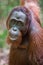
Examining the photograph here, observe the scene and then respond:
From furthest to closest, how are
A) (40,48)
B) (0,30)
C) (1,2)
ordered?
(1,2)
(0,30)
(40,48)

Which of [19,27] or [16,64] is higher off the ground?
[19,27]

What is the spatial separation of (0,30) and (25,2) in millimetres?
1248

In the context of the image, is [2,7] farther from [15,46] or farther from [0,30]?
[15,46]

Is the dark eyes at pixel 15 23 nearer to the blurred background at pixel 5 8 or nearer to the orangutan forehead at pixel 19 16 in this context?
the orangutan forehead at pixel 19 16

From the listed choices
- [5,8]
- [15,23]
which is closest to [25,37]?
[15,23]

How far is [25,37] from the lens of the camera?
3.92m

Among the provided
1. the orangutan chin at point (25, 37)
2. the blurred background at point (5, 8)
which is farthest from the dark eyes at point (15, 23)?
the blurred background at point (5, 8)

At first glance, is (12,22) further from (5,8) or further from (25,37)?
(5,8)

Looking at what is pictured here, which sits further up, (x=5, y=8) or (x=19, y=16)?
(x=19, y=16)

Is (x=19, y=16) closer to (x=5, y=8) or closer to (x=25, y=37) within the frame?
(x=25, y=37)

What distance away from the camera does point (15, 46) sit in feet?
12.9

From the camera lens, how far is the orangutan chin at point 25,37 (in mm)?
3785

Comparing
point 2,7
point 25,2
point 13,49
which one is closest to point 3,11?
point 2,7

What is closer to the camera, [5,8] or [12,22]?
[12,22]
